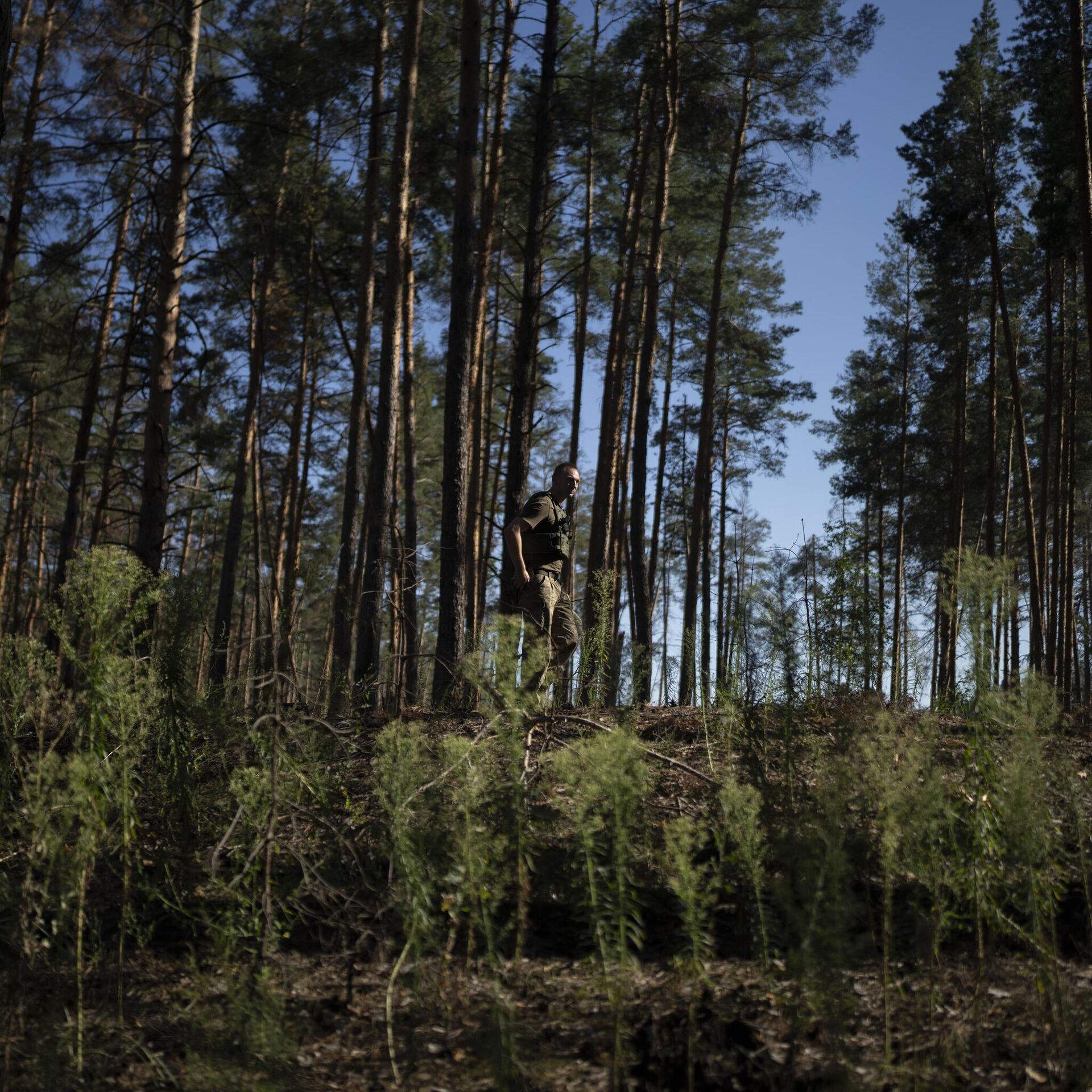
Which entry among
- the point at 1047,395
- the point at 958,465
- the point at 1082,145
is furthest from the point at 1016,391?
the point at 1082,145

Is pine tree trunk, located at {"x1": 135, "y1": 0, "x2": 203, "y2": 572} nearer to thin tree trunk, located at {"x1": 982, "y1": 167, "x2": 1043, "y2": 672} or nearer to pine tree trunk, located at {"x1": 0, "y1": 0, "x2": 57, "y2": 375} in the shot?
pine tree trunk, located at {"x1": 0, "y1": 0, "x2": 57, "y2": 375}

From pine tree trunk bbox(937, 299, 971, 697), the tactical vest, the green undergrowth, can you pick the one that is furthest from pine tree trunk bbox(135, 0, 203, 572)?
pine tree trunk bbox(937, 299, 971, 697)

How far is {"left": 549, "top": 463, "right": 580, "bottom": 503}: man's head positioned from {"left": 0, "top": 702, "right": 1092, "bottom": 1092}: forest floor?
3.07 metres

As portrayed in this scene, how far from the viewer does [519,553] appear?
227 inches

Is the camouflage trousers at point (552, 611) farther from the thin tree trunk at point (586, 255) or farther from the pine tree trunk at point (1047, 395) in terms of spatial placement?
the pine tree trunk at point (1047, 395)

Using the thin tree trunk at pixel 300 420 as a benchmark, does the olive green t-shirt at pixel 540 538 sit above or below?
below

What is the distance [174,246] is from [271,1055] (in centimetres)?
781

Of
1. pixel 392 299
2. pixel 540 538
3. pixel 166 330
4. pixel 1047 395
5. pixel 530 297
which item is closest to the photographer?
pixel 540 538

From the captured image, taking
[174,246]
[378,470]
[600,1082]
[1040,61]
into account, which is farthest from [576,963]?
[1040,61]

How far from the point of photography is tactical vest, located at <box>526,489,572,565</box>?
6.19m

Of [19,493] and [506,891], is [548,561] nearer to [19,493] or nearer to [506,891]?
[506,891]

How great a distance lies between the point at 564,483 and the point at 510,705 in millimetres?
3530

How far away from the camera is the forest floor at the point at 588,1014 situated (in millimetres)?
2541

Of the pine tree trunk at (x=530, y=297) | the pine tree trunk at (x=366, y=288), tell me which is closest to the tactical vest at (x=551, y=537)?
the pine tree trunk at (x=530, y=297)
